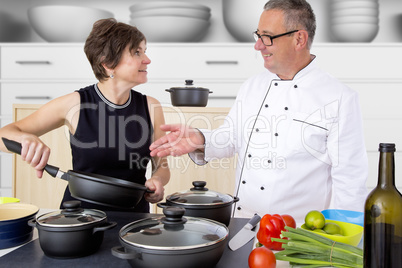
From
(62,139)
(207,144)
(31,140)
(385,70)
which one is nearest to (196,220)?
→ (31,140)

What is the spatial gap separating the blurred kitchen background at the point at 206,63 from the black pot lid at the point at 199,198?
147cm

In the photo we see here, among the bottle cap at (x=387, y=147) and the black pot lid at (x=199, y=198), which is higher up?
the bottle cap at (x=387, y=147)

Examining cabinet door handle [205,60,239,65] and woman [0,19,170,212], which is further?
cabinet door handle [205,60,239,65]

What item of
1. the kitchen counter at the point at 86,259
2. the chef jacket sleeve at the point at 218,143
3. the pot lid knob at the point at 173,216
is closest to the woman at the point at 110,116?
the chef jacket sleeve at the point at 218,143

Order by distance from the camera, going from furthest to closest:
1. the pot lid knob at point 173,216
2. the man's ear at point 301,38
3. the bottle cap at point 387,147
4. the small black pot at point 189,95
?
1. the small black pot at point 189,95
2. the man's ear at point 301,38
3. the pot lid knob at point 173,216
4. the bottle cap at point 387,147

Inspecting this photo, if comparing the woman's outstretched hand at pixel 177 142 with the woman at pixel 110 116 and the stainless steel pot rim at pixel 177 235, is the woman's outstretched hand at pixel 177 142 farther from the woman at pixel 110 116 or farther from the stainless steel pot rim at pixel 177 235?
the stainless steel pot rim at pixel 177 235

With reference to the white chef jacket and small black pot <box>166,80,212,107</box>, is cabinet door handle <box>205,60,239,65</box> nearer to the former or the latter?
small black pot <box>166,80,212,107</box>

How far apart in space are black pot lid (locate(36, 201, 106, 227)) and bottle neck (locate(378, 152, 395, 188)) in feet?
1.89

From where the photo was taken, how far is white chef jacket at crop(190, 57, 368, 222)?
1.61m

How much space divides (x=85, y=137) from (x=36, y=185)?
107 cm

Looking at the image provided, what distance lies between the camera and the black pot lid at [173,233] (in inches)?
29.0

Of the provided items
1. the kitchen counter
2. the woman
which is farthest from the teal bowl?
the woman

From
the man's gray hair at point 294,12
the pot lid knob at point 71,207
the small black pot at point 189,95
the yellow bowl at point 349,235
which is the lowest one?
the yellow bowl at point 349,235

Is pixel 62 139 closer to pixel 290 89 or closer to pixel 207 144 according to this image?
pixel 207 144
